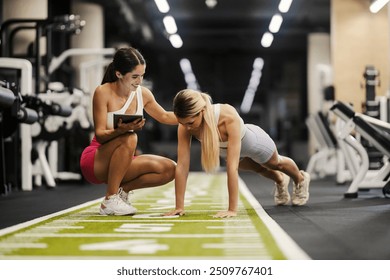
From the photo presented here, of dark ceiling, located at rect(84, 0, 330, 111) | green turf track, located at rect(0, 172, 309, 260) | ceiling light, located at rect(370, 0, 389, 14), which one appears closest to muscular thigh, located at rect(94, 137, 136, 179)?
green turf track, located at rect(0, 172, 309, 260)

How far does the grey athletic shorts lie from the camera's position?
3.30 m

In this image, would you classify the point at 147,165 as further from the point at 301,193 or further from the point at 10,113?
the point at 10,113

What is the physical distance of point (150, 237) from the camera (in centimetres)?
245

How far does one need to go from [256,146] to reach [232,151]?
36 centimetres

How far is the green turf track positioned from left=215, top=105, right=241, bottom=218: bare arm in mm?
106

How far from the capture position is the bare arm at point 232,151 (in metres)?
2.96

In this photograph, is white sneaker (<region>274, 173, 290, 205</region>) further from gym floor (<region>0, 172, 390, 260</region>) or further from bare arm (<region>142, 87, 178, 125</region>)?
bare arm (<region>142, 87, 178, 125</region>)

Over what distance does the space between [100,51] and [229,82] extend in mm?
15732

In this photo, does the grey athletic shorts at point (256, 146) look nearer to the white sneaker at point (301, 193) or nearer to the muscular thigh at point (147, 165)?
the muscular thigh at point (147, 165)

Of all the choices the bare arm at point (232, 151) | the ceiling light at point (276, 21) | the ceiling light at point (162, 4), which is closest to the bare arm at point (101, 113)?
the bare arm at point (232, 151)

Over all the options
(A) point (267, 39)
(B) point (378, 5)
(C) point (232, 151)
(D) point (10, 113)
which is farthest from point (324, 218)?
(A) point (267, 39)

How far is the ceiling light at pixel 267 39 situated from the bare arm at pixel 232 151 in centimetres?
1062
